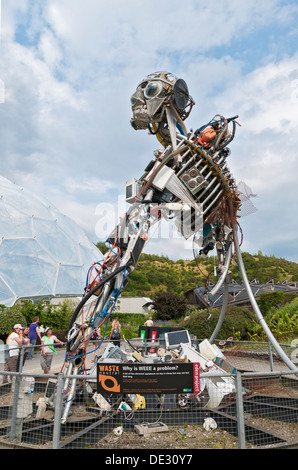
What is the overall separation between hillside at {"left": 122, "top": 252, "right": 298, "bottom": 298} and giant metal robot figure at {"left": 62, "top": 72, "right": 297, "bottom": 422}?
111ft

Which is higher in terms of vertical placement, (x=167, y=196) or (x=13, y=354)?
(x=167, y=196)

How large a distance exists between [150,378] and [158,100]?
15.7 feet

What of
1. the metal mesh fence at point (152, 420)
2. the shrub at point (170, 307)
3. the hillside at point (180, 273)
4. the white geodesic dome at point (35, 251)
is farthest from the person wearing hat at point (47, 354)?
the hillside at point (180, 273)

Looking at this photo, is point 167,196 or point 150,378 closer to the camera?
point 150,378

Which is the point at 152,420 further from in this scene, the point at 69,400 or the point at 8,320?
the point at 8,320

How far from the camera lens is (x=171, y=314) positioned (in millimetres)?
22234

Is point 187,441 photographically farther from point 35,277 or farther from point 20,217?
point 20,217

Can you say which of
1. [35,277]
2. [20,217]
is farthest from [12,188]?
[35,277]

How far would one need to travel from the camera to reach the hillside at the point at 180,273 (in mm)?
44594

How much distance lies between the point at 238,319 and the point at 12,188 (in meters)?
A: 17.6

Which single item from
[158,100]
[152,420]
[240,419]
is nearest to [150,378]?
[240,419]

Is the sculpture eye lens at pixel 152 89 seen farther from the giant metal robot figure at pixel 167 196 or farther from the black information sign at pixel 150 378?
the black information sign at pixel 150 378

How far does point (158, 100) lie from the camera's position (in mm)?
6191

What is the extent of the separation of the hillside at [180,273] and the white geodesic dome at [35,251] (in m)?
18.6
